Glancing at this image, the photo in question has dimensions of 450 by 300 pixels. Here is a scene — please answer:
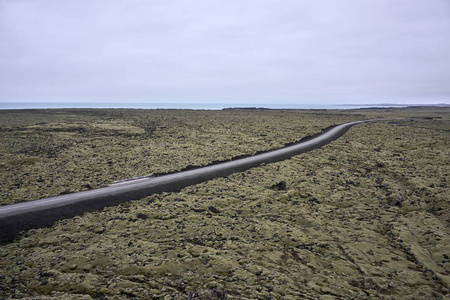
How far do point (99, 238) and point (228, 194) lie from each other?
6379 mm

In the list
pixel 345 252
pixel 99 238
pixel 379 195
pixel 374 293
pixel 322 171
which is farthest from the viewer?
pixel 322 171

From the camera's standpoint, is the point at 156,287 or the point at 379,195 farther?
the point at 379,195

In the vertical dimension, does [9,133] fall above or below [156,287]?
above

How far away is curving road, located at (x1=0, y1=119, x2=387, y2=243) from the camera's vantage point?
9477mm

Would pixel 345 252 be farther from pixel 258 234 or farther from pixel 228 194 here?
pixel 228 194

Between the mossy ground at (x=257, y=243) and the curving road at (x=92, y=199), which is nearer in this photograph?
the mossy ground at (x=257, y=243)

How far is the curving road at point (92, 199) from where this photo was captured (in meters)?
9.48

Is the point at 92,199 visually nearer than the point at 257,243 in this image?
No

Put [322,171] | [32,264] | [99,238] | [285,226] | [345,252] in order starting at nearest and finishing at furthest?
[32,264] < [345,252] < [99,238] < [285,226] < [322,171]

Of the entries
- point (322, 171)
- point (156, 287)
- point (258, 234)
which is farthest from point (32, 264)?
point (322, 171)

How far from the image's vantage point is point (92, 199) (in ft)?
38.7

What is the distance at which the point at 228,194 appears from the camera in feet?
41.7

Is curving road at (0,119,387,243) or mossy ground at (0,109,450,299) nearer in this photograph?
mossy ground at (0,109,450,299)

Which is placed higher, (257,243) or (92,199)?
(92,199)
